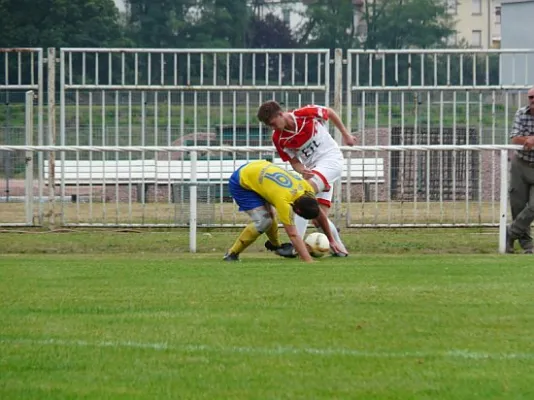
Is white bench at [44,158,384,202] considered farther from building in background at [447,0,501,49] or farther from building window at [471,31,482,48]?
building window at [471,31,482,48]

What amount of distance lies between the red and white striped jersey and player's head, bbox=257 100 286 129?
11.8 inches

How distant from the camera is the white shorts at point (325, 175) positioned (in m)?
14.4

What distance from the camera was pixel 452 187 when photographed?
19109mm

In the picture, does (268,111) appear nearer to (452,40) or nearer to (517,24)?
(517,24)

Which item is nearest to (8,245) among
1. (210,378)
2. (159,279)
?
(159,279)

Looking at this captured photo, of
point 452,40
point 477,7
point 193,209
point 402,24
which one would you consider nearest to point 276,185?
point 193,209

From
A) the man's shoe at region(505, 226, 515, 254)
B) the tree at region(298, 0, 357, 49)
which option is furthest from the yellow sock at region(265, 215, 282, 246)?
the tree at region(298, 0, 357, 49)

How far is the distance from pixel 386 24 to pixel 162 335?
2130 inches

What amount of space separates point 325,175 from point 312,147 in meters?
0.32

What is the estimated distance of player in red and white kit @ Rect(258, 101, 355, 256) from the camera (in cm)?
1438

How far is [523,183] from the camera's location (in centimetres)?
1545

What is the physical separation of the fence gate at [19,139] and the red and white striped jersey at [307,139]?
4.92m

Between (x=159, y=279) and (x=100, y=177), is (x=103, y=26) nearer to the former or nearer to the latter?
(x=100, y=177)

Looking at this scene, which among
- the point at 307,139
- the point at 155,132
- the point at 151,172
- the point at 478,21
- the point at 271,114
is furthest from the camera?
the point at 478,21
